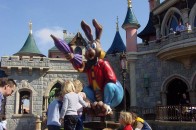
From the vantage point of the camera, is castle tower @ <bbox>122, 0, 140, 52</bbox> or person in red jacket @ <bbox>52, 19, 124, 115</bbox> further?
castle tower @ <bbox>122, 0, 140, 52</bbox>

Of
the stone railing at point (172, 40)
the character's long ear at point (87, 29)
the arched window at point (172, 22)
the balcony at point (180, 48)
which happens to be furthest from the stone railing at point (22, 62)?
the character's long ear at point (87, 29)

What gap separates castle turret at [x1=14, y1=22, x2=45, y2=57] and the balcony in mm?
13957

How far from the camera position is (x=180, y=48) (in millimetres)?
13812

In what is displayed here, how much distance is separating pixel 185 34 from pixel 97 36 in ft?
26.2

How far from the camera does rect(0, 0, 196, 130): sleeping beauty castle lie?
556 inches

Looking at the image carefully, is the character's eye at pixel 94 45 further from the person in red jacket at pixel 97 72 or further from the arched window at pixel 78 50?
the arched window at pixel 78 50

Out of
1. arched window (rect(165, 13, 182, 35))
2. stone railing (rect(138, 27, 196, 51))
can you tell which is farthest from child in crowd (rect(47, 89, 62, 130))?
arched window (rect(165, 13, 182, 35))

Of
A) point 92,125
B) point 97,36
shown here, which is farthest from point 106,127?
point 97,36

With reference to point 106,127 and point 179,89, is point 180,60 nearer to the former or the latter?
point 179,89

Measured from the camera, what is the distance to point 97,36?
22.9ft

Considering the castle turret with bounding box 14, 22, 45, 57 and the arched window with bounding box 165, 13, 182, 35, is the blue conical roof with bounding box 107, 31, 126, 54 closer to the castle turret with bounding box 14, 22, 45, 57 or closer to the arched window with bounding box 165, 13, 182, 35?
the castle turret with bounding box 14, 22, 45, 57

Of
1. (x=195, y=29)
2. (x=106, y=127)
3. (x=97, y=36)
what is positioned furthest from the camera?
(x=195, y=29)

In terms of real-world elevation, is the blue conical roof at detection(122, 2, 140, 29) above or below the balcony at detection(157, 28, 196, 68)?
above

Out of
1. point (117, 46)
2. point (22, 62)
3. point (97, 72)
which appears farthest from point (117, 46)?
point (97, 72)
